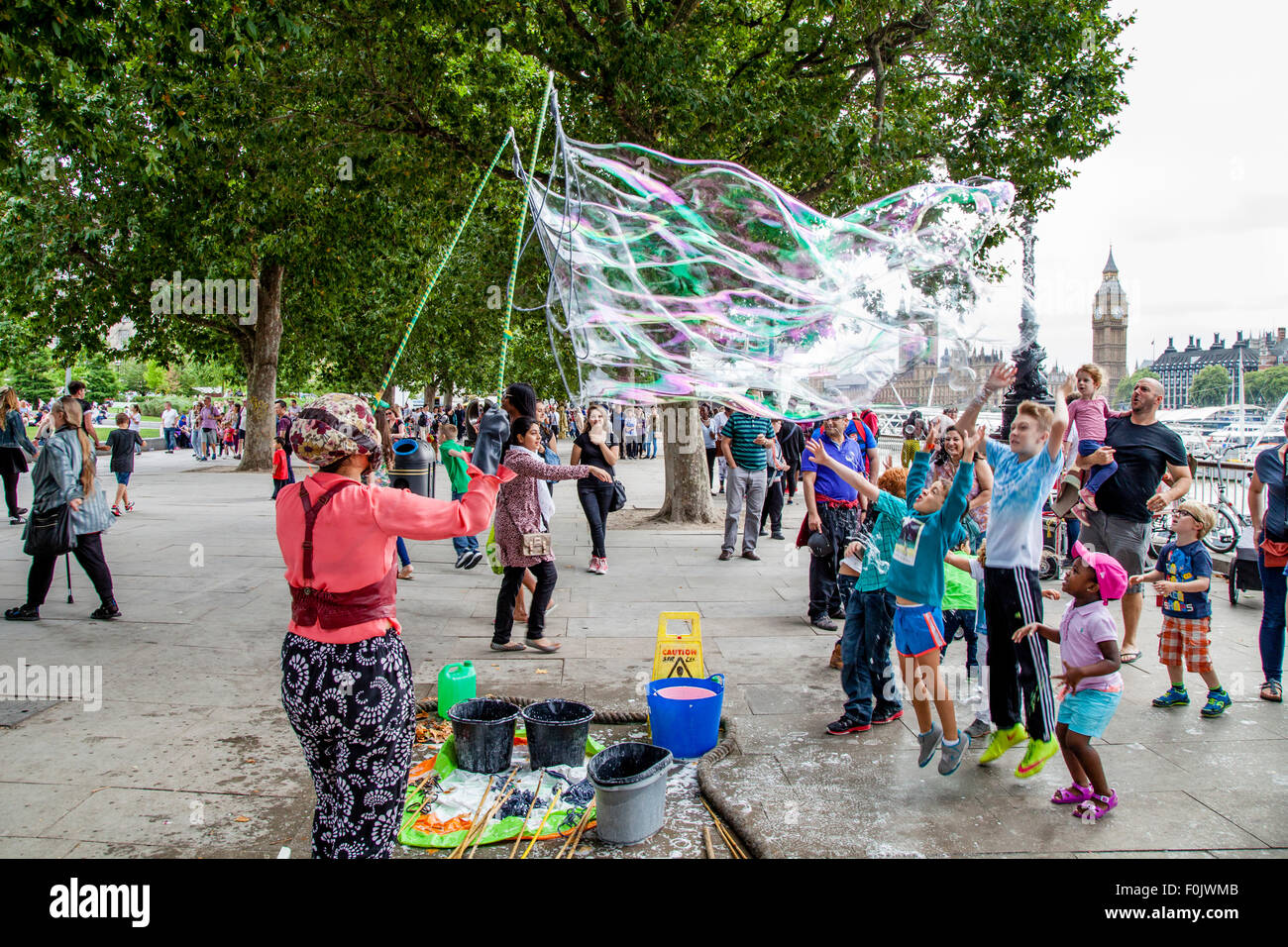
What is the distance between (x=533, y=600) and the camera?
6.33m

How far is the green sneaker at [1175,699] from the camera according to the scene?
5.23m

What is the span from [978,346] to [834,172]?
21.7ft

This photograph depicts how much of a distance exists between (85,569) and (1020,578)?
260 inches

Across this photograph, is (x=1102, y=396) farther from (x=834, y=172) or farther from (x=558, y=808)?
(x=558, y=808)

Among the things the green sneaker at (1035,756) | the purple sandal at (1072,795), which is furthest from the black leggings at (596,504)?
the purple sandal at (1072,795)

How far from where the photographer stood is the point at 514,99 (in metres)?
11.5

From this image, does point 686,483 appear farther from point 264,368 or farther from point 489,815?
point 264,368

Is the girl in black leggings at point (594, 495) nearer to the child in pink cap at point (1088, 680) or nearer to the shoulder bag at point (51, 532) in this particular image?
the shoulder bag at point (51, 532)

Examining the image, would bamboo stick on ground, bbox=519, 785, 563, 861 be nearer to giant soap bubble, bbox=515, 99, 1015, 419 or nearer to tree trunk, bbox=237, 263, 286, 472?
giant soap bubble, bbox=515, 99, 1015, 419

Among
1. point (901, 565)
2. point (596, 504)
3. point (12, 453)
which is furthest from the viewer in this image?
point (12, 453)

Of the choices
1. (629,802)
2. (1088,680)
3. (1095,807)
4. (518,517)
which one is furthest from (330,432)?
(518,517)

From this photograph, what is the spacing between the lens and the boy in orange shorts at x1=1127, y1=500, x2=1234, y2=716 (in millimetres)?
5125
